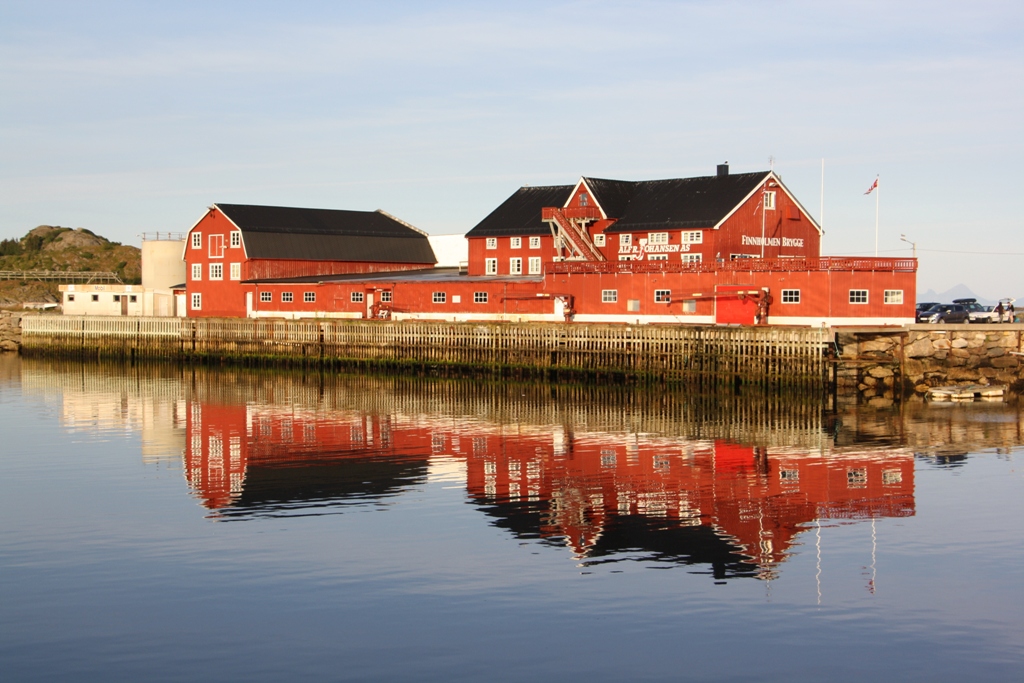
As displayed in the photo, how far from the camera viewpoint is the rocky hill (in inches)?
4818

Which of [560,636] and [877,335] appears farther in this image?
[877,335]

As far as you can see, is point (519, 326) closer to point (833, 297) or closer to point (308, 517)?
point (833, 297)

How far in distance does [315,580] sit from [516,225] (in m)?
55.2

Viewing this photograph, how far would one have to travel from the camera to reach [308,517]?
77.4 feet

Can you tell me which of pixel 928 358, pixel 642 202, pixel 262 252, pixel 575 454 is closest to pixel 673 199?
pixel 642 202

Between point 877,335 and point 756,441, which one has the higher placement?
point 877,335

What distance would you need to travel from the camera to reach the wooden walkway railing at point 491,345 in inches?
1983

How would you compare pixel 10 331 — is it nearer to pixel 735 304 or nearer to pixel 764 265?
pixel 735 304

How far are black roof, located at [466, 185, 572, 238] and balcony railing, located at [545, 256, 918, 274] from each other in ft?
40.8

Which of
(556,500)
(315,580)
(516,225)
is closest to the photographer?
(315,580)

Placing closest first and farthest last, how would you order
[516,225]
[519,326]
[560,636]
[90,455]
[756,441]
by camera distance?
[560,636]
[90,455]
[756,441]
[519,326]
[516,225]

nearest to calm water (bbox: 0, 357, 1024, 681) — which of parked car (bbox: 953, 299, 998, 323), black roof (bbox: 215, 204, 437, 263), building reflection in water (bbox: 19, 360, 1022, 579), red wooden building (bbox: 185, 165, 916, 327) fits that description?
building reflection in water (bbox: 19, 360, 1022, 579)

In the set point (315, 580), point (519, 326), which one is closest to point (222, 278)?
point (519, 326)

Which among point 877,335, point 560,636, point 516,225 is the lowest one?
point 560,636
